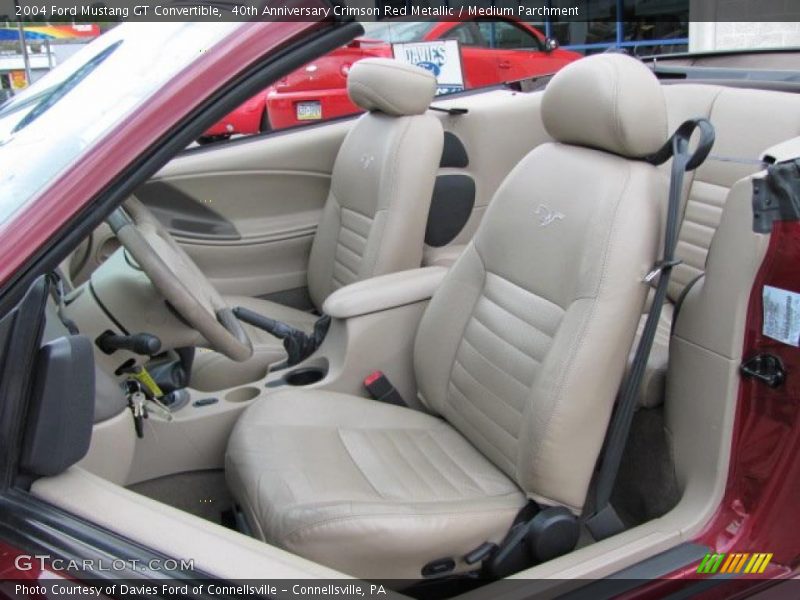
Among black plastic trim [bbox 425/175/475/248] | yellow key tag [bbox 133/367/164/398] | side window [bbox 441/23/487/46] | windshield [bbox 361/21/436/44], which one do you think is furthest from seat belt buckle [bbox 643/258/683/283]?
side window [bbox 441/23/487/46]

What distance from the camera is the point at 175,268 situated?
177 cm

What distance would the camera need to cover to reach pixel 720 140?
237cm

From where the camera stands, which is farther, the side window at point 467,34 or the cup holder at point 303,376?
the side window at point 467,34

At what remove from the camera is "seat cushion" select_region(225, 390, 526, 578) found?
143 centimetres

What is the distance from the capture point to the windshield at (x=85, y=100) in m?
1.12

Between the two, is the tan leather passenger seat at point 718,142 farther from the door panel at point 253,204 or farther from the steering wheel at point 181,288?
the door panel at point 253,204

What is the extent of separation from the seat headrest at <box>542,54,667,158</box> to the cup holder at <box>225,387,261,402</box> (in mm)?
1063

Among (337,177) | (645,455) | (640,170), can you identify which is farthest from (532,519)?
(337,177)

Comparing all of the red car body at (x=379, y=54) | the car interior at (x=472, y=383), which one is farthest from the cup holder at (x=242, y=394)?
the red car body at (x=379, y=54)

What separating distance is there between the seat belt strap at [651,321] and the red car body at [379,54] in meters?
3.78

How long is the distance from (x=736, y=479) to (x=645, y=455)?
0.33 m

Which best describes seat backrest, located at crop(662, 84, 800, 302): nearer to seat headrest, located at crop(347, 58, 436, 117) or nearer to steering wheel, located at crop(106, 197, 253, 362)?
seat headrest, located at crop(347, 58, 436, 117)

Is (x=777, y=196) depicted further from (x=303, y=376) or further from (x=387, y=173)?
(x=387, y=173)

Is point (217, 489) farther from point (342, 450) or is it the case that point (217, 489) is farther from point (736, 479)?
point (736, 479)
